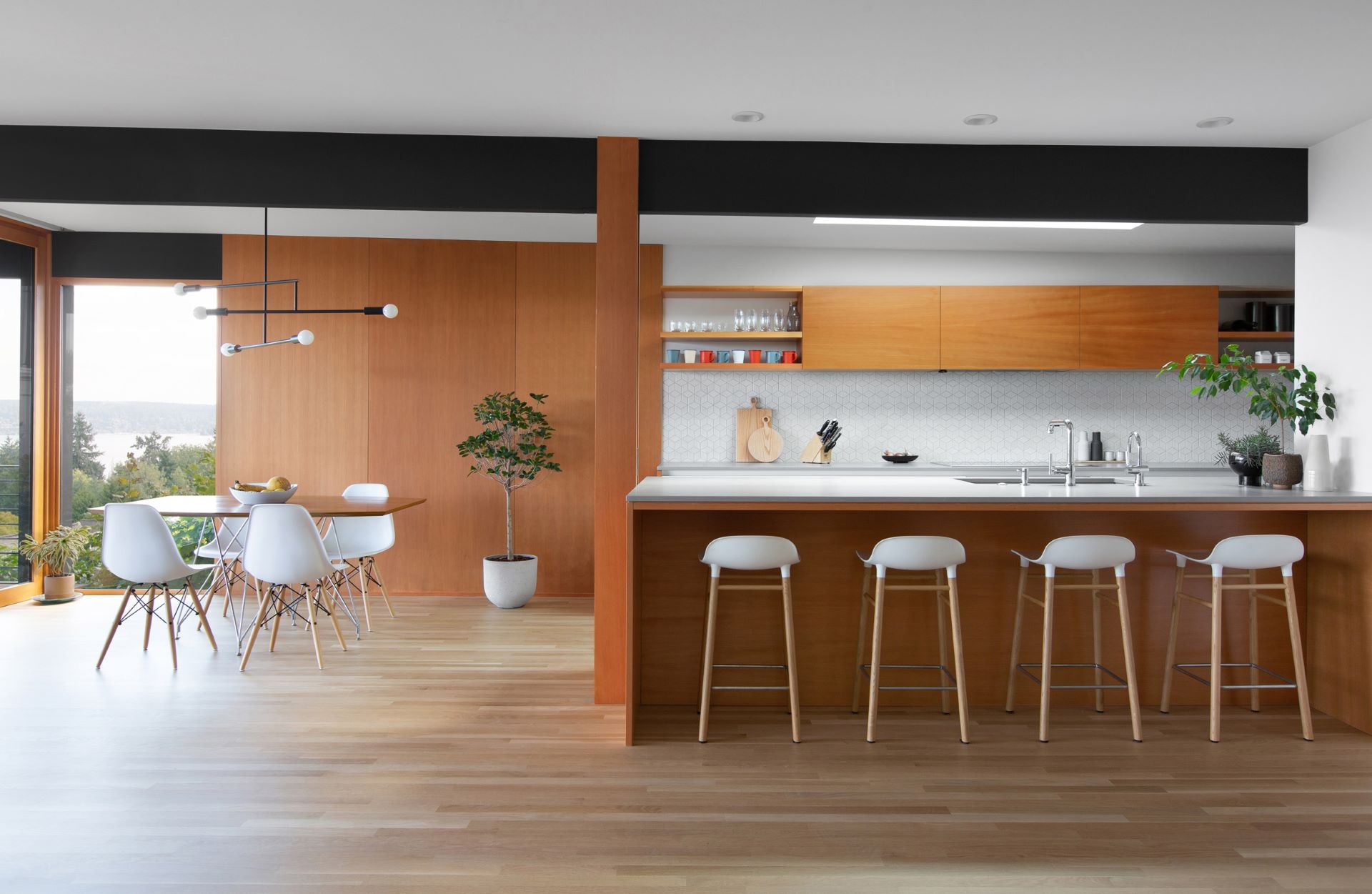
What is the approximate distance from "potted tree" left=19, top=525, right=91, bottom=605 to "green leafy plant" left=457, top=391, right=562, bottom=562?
2.74 meters

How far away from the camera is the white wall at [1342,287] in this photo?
152 inches

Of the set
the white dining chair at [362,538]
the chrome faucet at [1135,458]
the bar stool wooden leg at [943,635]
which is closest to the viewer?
the bar stool wooden leg at [943,635]

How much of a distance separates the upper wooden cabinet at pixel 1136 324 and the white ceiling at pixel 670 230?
340 mm

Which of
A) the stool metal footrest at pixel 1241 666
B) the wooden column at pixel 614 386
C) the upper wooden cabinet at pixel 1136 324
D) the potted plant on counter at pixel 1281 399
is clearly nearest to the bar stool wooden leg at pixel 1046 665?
the stool metal footrest at pixel 1241 666

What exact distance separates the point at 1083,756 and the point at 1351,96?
2881 mm

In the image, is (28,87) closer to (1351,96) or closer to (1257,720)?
(1351,96)

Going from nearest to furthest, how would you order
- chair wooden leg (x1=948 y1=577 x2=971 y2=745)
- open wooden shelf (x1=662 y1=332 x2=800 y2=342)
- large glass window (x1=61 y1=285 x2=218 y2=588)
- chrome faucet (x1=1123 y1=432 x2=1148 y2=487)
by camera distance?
chair wooden leg (x1=948 y1=577 x2=971 y2=745) < chrome faucet (x1=1123 y1=432 x2=1148 y2=487) < open wooden shelf (x1=662 y1=332 x2=800 y2=342) < large glass window (x1=61 y1=285 x2=218 y2=588)

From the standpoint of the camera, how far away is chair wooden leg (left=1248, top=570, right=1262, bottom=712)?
153 inches

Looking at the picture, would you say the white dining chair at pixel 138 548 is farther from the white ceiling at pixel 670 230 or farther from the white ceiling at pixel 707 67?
the white ceiling at pixel 670 230

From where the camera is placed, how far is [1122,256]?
A: 21.8 ft

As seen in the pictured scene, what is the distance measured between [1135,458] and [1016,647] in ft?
9.53

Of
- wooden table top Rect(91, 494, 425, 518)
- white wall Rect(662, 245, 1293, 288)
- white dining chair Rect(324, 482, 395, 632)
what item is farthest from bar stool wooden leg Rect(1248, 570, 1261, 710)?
white dining chair Rect(324, 482, 395, 632)

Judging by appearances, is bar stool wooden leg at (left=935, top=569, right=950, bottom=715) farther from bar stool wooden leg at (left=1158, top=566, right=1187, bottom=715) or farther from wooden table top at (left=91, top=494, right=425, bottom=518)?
wooden table top at (left=91, top=494, right=425, bottom=518)

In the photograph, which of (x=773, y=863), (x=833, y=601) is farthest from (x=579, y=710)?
(x=773, y=863)
